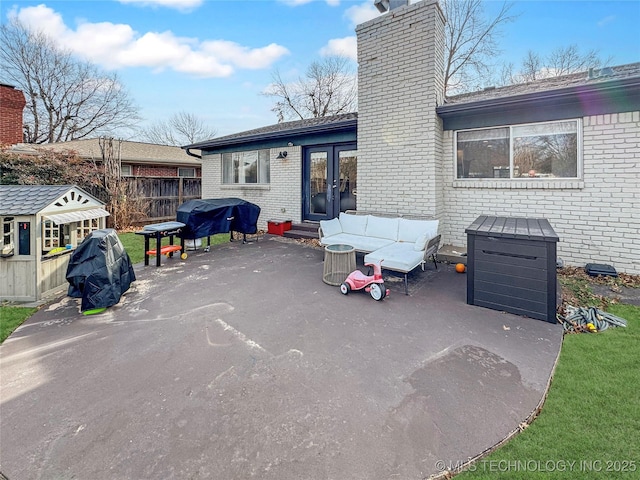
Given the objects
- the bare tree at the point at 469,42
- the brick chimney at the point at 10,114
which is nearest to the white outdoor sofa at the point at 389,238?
the bare tree at the point at 469,42

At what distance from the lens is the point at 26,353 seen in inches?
125

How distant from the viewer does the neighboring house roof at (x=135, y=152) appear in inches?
549

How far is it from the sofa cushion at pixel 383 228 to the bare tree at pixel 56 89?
87.4 feet

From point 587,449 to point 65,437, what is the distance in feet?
10.7

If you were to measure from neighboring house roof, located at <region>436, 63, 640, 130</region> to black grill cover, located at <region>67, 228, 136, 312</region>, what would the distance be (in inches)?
252

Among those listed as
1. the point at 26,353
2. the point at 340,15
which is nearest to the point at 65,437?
the point at 26,353

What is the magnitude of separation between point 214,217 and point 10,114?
545 inches

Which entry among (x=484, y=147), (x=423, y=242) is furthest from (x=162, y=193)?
(x=484, y=147)

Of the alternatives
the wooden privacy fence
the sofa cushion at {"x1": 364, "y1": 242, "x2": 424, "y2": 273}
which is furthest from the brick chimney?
the sofa cushion at {"x1": 364, "y1": 242, "x2": 424, "y2": 273}

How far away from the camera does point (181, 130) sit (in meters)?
34.1

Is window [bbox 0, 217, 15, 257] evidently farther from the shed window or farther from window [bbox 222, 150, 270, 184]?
window [bbox 222, 150, 270, 184]

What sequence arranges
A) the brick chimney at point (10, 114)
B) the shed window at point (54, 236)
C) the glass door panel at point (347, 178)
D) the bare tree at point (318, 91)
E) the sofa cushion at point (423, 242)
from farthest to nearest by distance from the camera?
1. the bare tree at point (318, 91)
2. the brick chimney at point (10, 114)
3. the glass door panel at point (347, 178)
4. the sofa cushion at point (423, 242)
5. the shed window at point (54, 236)

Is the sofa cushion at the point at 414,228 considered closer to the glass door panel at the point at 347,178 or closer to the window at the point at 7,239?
the glass door panel at the point at 347,178

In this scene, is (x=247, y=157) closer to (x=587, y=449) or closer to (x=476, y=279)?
(x=476, y=279)
